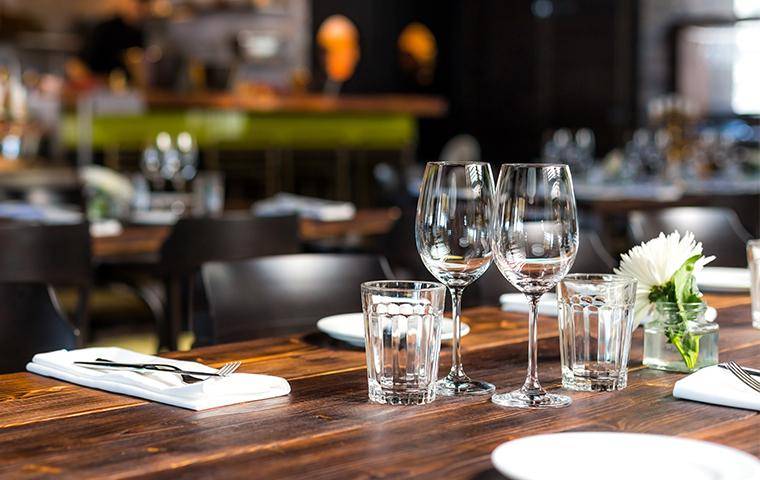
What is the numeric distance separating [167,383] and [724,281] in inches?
48.4

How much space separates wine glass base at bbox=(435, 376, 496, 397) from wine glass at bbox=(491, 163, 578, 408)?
0.05 metres

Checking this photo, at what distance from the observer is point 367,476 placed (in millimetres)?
927

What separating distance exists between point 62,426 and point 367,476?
0.35m

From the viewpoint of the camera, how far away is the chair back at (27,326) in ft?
5.85

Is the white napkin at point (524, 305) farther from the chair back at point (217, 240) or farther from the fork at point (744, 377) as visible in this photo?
the chair back at point (217, 240)

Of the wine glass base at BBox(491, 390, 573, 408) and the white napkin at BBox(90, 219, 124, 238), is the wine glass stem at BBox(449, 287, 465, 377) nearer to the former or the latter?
the wine glass base at BBox(491, 390, 573, 408)

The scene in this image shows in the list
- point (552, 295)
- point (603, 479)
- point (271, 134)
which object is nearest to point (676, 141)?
point (271, 134)

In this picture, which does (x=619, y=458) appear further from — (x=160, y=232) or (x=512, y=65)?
(x=512, y=65)

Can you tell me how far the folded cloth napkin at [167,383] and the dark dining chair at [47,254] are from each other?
4.54ft

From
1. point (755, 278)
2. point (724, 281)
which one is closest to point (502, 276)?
point (724, 281)

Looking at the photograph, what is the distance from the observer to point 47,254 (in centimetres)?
281

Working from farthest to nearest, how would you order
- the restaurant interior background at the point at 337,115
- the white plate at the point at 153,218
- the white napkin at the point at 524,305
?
1. the restaurant interior background at the point at 337,115
2. the white plate at the point at 153,218
3. the white napkin at the point at 524,305

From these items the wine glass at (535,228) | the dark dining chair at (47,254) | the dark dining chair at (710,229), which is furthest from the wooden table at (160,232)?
the wine glass at (535,228)

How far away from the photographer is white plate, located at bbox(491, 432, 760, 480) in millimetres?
892
